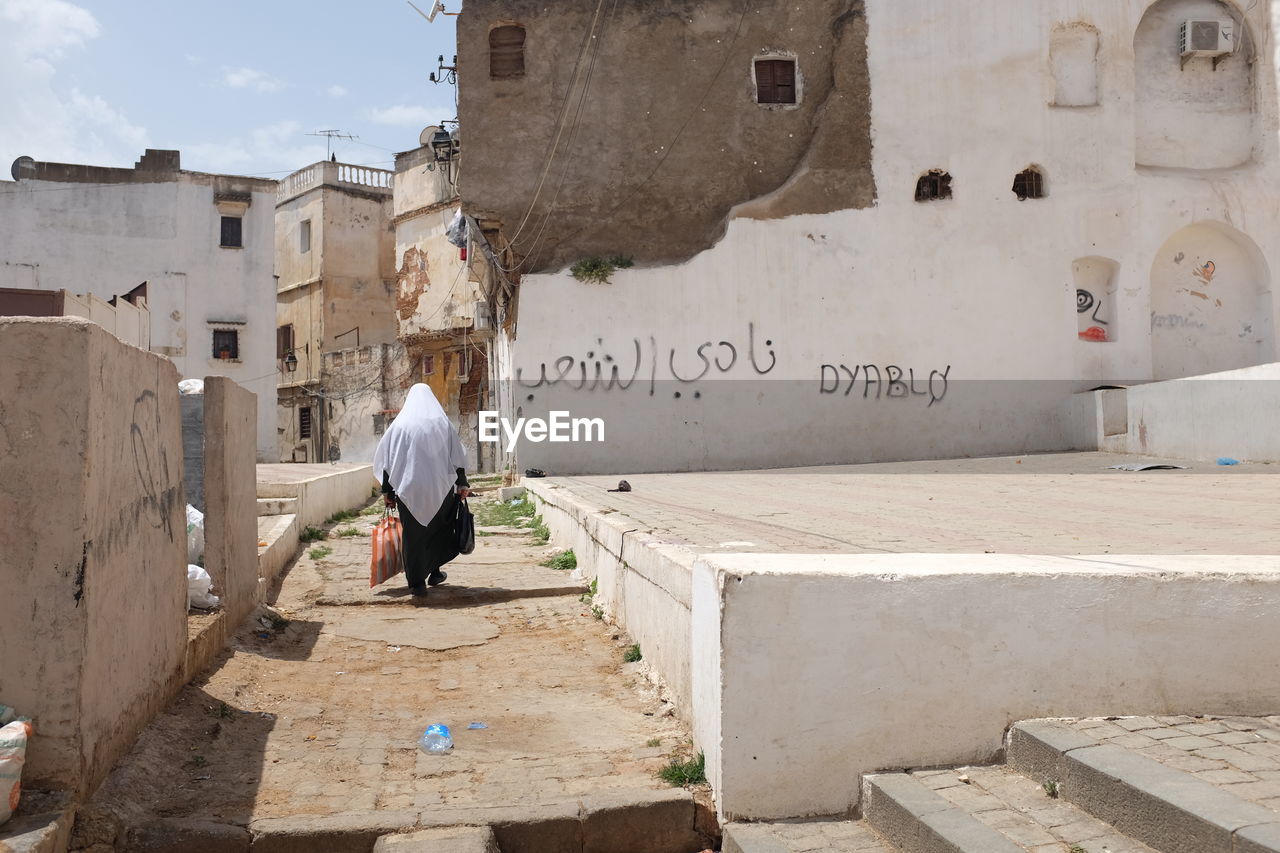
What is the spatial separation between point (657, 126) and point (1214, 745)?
49.8 feet

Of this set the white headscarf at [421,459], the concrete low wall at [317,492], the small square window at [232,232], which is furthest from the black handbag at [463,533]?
the small square window at [232,232]

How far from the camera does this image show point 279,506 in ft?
32.5

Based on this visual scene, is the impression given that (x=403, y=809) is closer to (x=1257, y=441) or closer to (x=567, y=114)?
(x=1257, y=441)

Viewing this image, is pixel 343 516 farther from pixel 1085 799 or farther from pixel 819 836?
pixel 1085 799

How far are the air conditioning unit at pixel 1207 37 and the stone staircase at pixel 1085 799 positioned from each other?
17.8 m

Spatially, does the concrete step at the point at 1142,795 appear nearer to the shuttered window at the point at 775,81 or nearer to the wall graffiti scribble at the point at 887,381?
the wall graffiti scribble at the point at 887,381

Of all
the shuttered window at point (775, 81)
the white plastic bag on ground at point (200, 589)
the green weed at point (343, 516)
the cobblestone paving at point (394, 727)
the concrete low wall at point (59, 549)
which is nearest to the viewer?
the concrete low wall at point (59, 549)

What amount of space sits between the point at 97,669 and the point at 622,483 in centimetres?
907

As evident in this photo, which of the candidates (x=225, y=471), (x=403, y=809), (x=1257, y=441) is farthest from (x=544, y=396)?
(x=403, y=809)

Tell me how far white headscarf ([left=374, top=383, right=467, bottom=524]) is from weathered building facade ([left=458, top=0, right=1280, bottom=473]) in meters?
8.54

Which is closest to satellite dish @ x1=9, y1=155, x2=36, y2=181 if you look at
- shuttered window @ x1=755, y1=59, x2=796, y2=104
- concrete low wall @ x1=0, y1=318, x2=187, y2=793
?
shuttered window @ x1=755, y1=59, x2=796, y2=104

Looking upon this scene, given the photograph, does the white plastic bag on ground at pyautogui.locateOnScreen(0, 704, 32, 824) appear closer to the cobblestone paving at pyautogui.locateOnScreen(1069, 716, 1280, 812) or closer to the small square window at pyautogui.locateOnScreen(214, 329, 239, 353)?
the cobblestone paving at pyautogui.locateOnScreen(1069, 716, 1280, 812)

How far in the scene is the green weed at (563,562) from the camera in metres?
8.12

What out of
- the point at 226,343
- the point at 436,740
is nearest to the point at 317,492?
the point at 436,740
